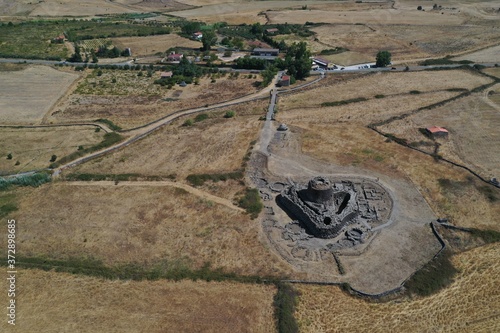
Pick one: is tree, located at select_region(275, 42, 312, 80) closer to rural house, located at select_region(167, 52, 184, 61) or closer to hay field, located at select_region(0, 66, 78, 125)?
rural house, located at select_region(167, 52, 184, 61)

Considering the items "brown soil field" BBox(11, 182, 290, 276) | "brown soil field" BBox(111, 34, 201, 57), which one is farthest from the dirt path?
"brown soil field" BBox(111, 34, 201, 57)

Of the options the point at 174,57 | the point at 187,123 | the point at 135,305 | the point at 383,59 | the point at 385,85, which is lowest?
the point at 135,305

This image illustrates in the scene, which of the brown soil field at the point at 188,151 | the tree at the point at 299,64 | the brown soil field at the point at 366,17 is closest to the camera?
the brown soil field at the point at 188,151

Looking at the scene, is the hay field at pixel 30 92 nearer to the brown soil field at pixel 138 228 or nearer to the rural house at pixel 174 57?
the rural house at pixel 174 57

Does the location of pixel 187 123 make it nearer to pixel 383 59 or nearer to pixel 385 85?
pixel 385 85

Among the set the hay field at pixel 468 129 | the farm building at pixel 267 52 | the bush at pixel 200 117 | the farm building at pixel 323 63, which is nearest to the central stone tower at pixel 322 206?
the hay field at pixel 468 129

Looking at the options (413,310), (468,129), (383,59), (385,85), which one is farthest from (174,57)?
(413,310)
